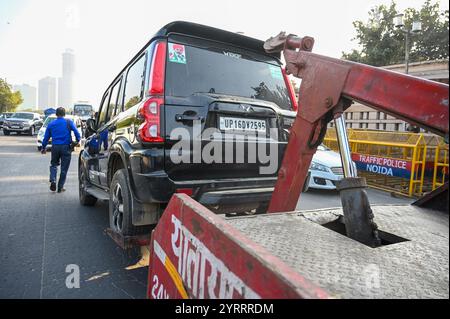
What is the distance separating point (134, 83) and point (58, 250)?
2.05 metres

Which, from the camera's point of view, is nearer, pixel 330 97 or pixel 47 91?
pixel 330 97

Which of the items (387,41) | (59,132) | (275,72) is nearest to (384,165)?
(275,72)

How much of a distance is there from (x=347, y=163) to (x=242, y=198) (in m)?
1.28

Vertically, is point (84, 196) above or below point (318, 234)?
below

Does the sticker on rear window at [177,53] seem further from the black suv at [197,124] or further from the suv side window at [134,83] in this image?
the suv side window at [134,83]

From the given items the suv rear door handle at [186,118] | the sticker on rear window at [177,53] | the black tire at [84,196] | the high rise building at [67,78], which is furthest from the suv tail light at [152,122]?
the high rise building at [67,78]

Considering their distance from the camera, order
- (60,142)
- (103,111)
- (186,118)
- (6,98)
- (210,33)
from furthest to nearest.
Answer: (6,98) → (60,142) → (103,111) → (210,33) → (186,118)

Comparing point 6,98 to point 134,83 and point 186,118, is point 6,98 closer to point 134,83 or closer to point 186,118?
point 134,83

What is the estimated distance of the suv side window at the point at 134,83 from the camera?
316cm

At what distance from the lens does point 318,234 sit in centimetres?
197

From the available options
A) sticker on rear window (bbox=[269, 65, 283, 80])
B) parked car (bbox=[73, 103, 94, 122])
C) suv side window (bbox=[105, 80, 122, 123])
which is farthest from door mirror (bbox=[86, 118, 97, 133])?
parked car (bbox=[73, 103, 94, 122])

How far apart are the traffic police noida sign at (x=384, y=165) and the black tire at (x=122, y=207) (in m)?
7.11
